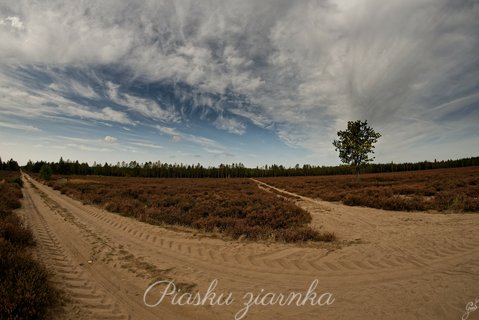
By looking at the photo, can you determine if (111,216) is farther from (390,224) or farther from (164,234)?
(390,224)

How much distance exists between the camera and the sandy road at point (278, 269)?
4043mm

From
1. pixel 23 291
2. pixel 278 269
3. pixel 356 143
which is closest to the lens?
pixel 23 291

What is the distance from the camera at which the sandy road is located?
4043 millimetres

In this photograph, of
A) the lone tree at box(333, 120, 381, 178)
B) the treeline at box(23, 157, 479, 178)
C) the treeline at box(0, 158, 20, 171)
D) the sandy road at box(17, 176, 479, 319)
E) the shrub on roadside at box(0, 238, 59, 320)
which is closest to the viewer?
the shrub on roadside at box(0, 238, 59, 320)

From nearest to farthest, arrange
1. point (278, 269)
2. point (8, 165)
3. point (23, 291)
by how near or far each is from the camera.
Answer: point (23, 291) < point (278, 269) < point (8, 165)

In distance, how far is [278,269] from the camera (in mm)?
5676

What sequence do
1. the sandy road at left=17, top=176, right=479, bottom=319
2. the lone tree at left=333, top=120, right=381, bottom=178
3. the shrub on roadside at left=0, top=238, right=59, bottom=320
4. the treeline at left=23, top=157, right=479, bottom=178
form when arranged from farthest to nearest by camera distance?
the treeline at left=23, top=157, right=479, bottom=178 → the lone tree at left=333, top=120, right=381, bottom=178 → the sandy road at left=17, top=176, right=479, bottom=319 → the shrub on roadside at left=0, top=238, right=59, bottom=320

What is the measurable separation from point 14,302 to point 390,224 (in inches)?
486

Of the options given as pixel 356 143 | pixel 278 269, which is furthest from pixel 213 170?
pixel 278 269

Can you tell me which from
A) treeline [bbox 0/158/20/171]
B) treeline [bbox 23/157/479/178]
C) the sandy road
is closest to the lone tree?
the sandy road

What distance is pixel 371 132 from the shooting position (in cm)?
3319

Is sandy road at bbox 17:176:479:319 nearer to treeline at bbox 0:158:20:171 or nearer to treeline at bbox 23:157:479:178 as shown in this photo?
treeline at bbox 23:157:479:178

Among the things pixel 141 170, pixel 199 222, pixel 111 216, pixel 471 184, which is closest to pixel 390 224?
pixel 199 222

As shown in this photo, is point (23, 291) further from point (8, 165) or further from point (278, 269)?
point (8, 165)
